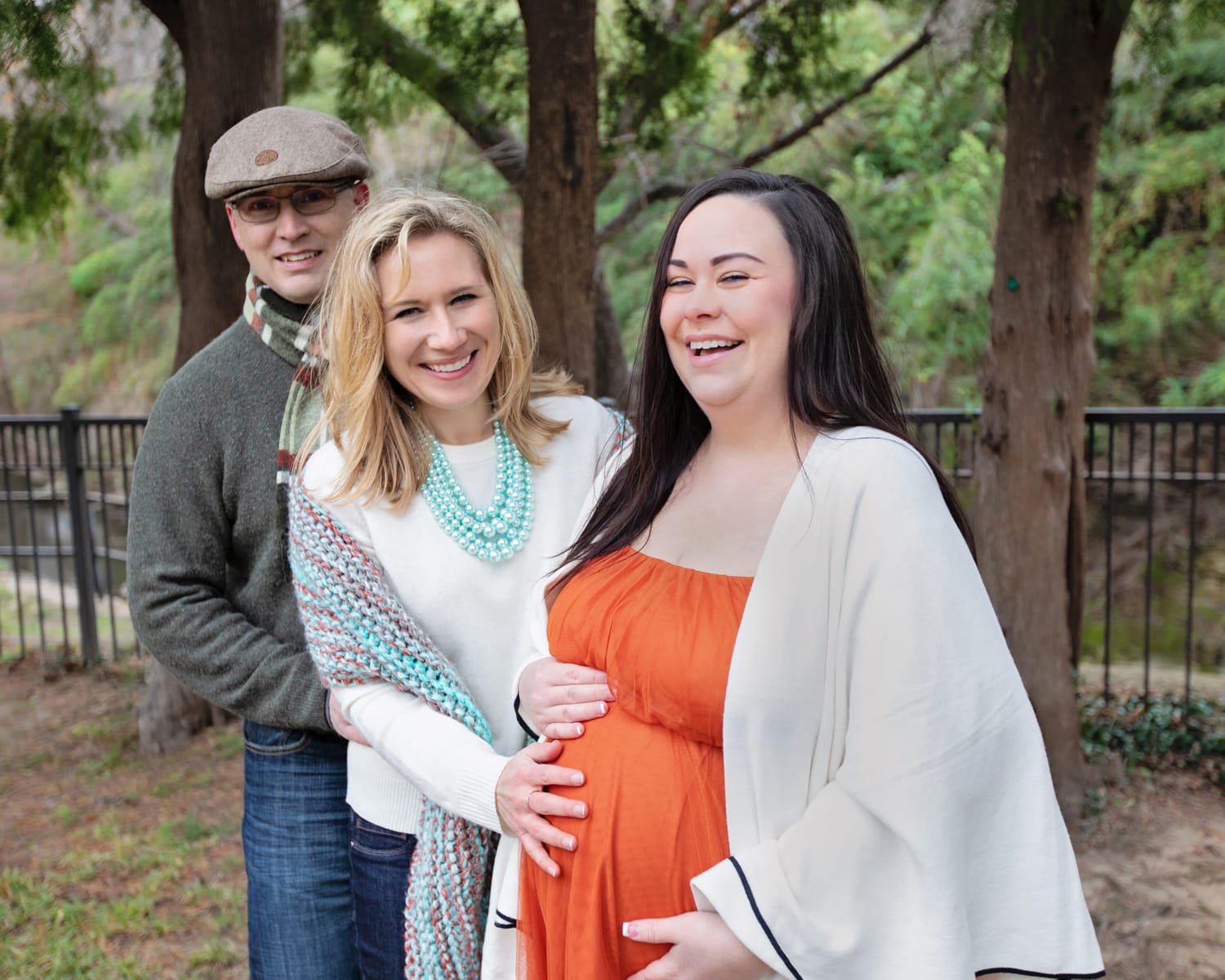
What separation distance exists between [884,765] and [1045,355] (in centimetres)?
325

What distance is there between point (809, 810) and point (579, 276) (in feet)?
8.67

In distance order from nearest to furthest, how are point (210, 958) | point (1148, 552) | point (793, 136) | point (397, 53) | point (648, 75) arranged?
point (210, 958)
point (1148, 552)
point (397, 53)
point (648, 75)
point (793, 136)

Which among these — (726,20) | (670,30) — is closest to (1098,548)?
(726,20)

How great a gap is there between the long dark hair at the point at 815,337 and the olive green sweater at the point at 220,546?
62cm

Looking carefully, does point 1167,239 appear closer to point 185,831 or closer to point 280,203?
point 185,831

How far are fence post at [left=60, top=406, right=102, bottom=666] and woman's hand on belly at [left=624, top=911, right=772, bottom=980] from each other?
607 centimetres

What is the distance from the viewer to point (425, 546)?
5.92 ft

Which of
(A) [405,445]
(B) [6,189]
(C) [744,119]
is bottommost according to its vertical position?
(A) [405,445]

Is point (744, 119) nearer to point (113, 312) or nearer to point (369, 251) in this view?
point (369, 251)

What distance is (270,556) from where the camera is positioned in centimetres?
199

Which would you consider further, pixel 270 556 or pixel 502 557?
pixel 270 556

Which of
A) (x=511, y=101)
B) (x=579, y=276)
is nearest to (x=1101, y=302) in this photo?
(x=511, y=101)

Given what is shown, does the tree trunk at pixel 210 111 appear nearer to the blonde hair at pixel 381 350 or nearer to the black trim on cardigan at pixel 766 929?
the blonde hair at pixel 381 350

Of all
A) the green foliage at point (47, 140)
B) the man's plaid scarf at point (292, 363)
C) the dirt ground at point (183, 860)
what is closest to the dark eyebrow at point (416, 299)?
the man's plaid scarf at point (292, 363)
